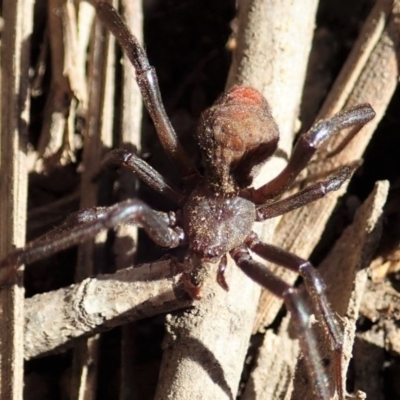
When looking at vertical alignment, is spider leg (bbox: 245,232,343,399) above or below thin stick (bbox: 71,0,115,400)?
below

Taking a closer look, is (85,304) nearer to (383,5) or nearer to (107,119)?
(107,119)

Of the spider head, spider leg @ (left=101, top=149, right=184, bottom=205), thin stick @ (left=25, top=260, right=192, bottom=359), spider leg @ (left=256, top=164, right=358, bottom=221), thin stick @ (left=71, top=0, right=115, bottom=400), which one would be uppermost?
thin stick @ (left=71, top=0, right=115, bottom=400)

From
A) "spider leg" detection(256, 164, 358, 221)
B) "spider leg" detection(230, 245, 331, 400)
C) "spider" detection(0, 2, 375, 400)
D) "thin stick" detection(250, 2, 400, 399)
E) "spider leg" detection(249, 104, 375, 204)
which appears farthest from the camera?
"thin stick" detection(250, 2, 400, 399)

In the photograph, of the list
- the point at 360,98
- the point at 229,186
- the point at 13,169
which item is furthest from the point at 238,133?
the point at 13,169

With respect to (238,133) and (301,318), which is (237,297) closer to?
(301,318)

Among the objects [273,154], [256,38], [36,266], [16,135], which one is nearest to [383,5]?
[256,38]

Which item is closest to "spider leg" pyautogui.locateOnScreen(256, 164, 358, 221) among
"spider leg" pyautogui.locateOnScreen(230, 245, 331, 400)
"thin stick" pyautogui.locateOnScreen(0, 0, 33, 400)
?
"spider leg" pyautogui.locateOnScreen(230, 245, 331, 400)

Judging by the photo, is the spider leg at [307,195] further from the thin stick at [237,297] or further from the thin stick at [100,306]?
the thin stick at [100,306]

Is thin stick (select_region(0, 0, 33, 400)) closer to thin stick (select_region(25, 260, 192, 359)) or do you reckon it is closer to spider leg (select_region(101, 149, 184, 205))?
thin stick (select_region(25, 260, 192, 359))
